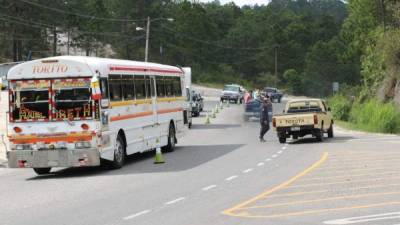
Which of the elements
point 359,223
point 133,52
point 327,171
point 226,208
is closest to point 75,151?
point 327,171

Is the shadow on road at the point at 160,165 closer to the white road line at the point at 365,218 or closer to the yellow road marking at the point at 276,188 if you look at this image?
the yellow road marking at the point at 276,188

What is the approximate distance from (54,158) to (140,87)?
529 cm

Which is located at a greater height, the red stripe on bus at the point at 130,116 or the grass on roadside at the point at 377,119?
the red stripe on bus at the point at 130,116

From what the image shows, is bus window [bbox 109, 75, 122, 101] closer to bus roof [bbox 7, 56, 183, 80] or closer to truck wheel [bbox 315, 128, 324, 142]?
bus roof [bbox 7, 56, 183, 80]

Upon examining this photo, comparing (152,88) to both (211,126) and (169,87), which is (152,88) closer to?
(169,87)

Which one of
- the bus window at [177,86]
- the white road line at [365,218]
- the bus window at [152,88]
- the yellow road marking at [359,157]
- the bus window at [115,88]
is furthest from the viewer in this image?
the bus window at [177,86]

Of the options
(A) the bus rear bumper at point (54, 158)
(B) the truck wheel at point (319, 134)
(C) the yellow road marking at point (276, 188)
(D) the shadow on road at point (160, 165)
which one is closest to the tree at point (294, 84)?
(B) the truck wheel at point (319, 134)

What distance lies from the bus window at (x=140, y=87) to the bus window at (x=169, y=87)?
2.71 meters

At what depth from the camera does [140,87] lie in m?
24.0

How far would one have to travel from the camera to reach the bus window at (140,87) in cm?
2364

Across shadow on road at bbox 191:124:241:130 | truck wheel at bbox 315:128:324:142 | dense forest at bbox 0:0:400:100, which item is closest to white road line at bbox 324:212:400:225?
truck wheel at bbox 315:128:324:142

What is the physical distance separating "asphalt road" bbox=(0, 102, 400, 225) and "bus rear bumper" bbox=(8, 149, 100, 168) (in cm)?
40

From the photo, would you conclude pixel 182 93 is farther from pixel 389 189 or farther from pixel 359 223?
pixel 359 223

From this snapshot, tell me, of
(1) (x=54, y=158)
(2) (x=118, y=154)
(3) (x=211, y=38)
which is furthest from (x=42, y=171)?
(3) (x=211, y=38)
